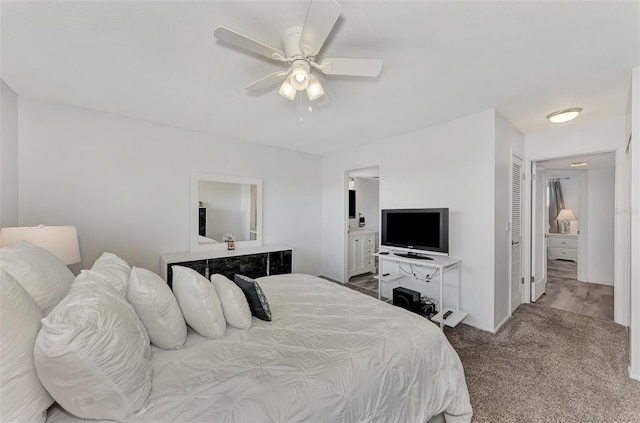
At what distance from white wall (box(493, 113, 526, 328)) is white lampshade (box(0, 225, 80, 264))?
4019 millimetres

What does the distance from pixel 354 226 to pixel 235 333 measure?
5.06 meters

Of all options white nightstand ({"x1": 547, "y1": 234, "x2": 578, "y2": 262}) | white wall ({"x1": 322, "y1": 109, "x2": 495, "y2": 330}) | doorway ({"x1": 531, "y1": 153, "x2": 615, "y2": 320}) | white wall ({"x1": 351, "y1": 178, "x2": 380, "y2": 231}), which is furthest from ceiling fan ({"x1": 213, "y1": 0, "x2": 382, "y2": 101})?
white nightstand ({"x1": 547, "y1": 234, "x2": 578, "y2": 262})

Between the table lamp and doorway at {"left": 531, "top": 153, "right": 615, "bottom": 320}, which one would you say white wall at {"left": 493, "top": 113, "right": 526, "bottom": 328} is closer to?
doorway at {"left": 531, "top": 153, "right": 615, "bottom": 320}

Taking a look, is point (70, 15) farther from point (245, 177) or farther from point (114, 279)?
point (245, 177)

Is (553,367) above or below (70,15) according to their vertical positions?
below

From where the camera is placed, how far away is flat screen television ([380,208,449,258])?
294 centimetres

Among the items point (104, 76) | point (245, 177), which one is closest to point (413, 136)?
point (245, 177)

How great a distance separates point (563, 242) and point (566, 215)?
794 mm

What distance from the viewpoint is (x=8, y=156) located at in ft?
7.41

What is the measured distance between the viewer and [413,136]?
138 inches

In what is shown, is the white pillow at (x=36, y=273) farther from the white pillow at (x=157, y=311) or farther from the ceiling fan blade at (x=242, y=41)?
the ceiling fan blade at (x=242, y=41)

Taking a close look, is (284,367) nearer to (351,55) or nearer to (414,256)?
(351,55)

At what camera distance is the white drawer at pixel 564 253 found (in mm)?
6051

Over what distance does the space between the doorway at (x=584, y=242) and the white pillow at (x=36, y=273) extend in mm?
4976
